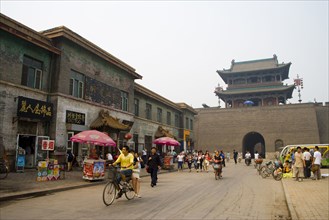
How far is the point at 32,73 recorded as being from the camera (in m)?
15.5

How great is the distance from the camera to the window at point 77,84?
17625 mm

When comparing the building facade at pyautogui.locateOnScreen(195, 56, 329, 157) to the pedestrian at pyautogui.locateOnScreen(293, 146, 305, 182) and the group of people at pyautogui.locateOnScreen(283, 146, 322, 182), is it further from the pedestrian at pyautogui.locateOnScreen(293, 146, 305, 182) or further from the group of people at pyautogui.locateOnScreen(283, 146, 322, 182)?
the pedestrian at pyautogui.locateOnScreen(293, 146, 305, 182)

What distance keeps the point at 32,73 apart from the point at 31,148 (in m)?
4.15

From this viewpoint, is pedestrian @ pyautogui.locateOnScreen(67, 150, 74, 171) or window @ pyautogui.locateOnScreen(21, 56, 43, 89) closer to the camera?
window @ pyautogui.locateOnScreen(21, 56, 43, 89)

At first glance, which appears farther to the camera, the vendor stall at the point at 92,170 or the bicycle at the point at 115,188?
the vendor stall at the point at 92,170

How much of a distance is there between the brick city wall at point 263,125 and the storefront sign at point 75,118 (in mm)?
36132

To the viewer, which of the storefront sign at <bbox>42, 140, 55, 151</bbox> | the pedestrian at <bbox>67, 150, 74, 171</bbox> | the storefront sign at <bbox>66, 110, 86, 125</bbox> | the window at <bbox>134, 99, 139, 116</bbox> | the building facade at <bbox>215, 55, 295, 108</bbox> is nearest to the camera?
the storefront sign at <bbox>42, 140, 55, 151</bbox>

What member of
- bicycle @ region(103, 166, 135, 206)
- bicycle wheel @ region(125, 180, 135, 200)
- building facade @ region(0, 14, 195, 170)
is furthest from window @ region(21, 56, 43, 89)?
bicycle wheel @ region(125, 180, 135, 200)

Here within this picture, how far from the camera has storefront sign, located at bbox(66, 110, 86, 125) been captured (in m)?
16.7

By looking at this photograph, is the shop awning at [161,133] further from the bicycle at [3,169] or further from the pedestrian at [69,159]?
the bicycle at [3,169]

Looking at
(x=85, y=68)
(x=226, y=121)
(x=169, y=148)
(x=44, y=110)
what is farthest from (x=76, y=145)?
(x=226, y=121)

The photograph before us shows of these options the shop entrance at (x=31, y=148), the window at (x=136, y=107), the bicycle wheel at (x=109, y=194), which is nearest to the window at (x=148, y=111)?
the window at (x=136, y=107)

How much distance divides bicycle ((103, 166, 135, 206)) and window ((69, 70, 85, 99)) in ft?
33.6

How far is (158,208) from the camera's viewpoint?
24.6 feet
